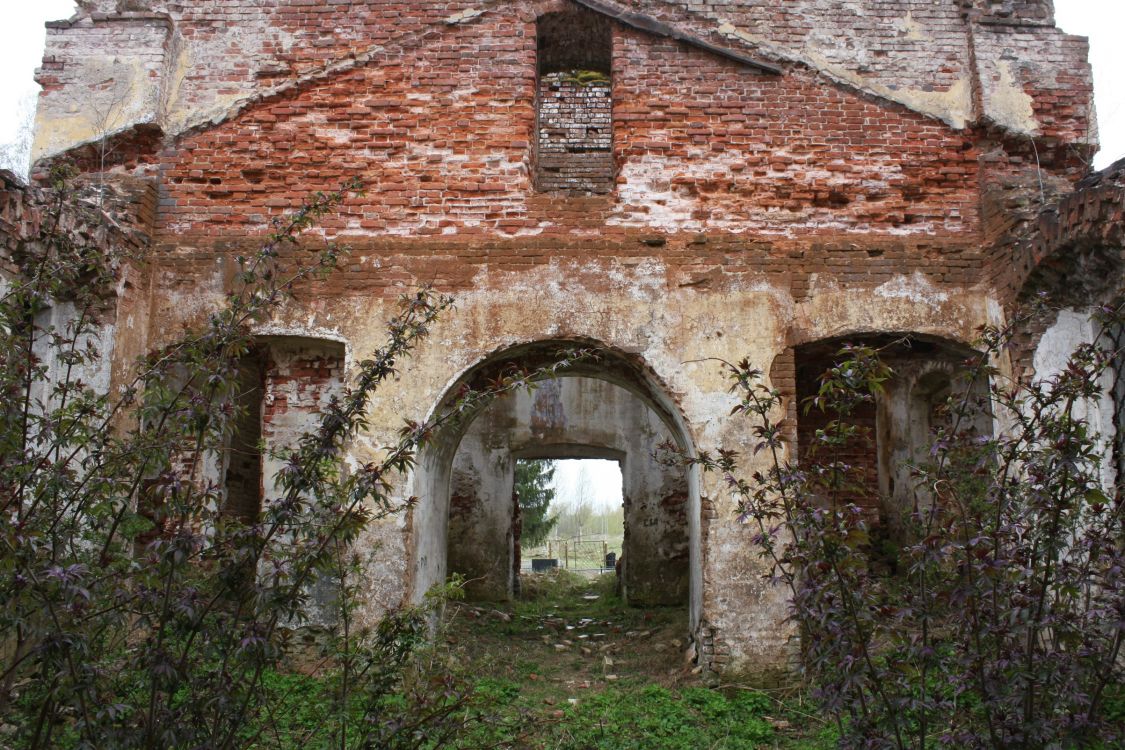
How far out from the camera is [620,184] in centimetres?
752

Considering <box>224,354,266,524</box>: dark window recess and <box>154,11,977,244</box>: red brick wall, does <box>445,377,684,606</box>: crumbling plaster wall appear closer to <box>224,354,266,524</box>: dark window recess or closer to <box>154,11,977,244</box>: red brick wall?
<box>224,354,266,524</box>: dark window recess

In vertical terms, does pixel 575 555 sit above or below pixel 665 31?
below

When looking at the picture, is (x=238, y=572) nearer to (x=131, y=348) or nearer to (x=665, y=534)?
(x=131, y=348)

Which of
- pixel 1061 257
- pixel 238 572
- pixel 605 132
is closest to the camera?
pixel 238 572

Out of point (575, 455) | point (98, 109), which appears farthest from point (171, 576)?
point (575, 455)

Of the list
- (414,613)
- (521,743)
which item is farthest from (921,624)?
(521,743)

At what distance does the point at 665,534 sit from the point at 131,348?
24.5ft

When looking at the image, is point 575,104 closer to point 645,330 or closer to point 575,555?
point 645,330

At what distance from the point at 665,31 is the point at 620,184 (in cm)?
146

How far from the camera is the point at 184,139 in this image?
24.9ft

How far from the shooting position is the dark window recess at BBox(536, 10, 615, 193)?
26.7 feet

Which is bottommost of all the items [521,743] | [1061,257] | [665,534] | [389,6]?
[521,743]

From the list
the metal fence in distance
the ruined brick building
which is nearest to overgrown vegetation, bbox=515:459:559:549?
the metal fence in distance

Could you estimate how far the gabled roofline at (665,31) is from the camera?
7727 mm
